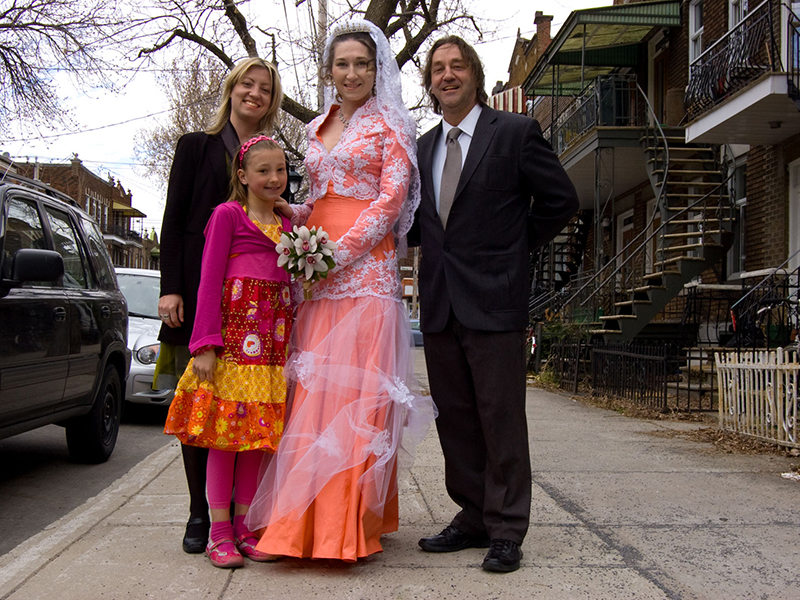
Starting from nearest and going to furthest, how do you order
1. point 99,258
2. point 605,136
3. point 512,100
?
point 99,258, point 605,136, point 512,100

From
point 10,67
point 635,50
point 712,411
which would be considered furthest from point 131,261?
point 712,411

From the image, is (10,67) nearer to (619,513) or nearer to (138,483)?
(138,483)

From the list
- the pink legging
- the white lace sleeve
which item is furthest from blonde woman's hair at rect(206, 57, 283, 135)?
the pink legging

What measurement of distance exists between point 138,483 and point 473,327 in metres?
2.94

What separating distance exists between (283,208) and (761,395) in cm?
463

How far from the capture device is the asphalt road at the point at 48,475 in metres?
4.73

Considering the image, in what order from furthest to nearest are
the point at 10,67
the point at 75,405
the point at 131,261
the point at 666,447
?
the point at 131,261 → the point at 10,67 → the point at 666,447 → the point at 75,405

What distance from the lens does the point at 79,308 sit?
5.55 metres

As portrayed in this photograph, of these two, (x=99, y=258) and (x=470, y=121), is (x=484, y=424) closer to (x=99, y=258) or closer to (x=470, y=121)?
(x=470, y=121)

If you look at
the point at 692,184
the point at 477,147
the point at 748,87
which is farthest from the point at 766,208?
the point at 477,147

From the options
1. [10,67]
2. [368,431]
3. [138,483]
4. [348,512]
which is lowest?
[138,483]

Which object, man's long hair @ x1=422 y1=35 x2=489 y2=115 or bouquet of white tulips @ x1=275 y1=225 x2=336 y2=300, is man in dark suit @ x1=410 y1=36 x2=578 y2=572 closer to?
man's long hair @ x1=422 y1=35 x2=489 y2=115

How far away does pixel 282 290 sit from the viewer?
11.2ft

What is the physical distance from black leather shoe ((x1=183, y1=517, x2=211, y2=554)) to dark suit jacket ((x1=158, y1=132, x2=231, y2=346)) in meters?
0.80
